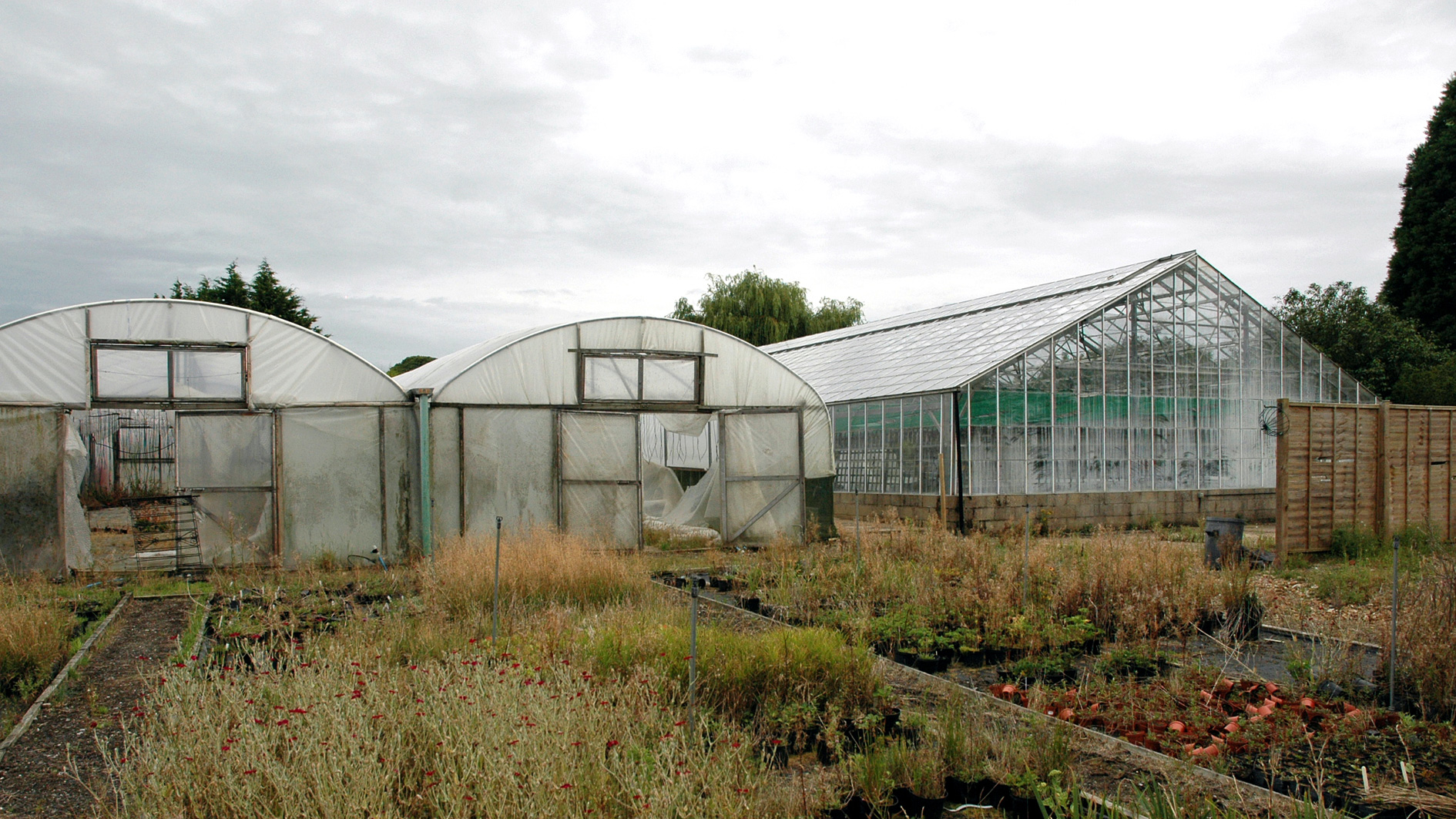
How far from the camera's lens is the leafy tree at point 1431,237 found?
32406 millimetres

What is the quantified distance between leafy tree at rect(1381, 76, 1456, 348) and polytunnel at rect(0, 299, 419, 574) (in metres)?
33.4

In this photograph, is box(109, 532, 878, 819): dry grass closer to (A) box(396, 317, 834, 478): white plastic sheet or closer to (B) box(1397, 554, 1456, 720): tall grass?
(B) box(1397, 554, 1456, 720): tall grass

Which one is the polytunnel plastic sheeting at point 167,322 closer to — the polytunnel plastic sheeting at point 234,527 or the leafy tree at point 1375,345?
the polytunnel plastic sheeting at point 234,527

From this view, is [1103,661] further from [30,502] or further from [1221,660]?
[30,502]

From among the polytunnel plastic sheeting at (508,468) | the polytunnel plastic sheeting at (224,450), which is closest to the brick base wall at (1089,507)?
the polytunnel plastic sheeting at (508,468)

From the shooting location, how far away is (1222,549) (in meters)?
10.1

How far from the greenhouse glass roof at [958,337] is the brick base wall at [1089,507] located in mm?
1995

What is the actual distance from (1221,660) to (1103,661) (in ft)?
3.53

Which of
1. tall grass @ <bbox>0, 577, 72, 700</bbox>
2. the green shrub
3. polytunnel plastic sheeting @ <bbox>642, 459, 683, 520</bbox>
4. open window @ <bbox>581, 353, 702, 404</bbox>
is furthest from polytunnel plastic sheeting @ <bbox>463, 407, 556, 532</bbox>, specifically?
the green shrub

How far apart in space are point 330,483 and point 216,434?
1.49 meters

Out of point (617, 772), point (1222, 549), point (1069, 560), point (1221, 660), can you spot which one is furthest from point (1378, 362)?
point (617, 772)

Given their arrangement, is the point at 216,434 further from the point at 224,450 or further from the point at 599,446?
the point at 599,446

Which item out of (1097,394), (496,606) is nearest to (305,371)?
(496,606)

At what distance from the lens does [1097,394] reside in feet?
54.5
